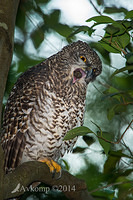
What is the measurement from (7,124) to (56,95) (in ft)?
1.54

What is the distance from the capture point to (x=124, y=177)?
2713 mm

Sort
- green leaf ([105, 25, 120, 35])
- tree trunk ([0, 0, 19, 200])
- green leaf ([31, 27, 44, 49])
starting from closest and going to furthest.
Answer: tree trunk ([0, 0, 19, 200]) → green leaf ([105, 25, 120, 35]) → green leaf ([31, 27, 44, 49])

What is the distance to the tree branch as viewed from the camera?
1.61 meters

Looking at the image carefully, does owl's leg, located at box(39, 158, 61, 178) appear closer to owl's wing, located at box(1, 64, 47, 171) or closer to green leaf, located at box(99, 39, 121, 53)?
owl's wing, located at box(1, 64, 47, 171)

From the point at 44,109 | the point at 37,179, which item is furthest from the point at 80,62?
the point at 37,179

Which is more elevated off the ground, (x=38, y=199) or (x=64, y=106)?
(x=64, y=106)

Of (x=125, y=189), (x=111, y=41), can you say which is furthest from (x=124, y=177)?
(x=111, y=41)

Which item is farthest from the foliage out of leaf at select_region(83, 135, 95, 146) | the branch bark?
the branch bark

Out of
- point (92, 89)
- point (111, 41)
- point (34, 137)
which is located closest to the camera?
point (111, 41)

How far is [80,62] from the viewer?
2814 mm

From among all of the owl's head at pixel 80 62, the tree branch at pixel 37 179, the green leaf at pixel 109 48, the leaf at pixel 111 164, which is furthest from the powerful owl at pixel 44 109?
the green leaf at pixel 109 48

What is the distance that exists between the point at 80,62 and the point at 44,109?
23.4 inches

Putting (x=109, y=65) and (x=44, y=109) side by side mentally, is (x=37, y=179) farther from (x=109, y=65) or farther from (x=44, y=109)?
(x=109, y=65)

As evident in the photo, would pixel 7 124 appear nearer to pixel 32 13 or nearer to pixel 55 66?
pixel 55 66
